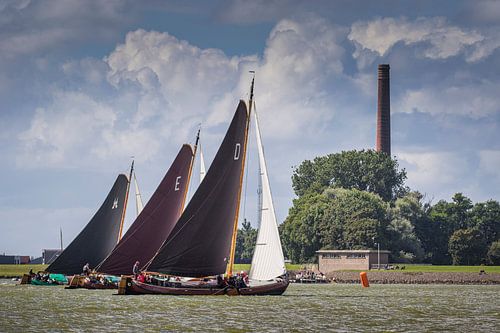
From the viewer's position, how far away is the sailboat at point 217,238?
77.2m

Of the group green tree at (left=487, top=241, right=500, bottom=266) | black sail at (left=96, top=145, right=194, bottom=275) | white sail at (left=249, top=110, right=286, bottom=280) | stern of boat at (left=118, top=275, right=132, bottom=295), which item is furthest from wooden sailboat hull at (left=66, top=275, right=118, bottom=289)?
green tree at (left=487, top=241, right=500, bottom=266)

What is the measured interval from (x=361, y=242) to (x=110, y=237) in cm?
6753

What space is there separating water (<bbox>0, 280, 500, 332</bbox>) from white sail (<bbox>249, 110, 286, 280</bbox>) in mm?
2106

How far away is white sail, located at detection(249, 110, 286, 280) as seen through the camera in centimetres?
7638

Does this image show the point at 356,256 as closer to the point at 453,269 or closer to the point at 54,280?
the point at 453,269

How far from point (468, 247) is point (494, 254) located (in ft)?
13.9

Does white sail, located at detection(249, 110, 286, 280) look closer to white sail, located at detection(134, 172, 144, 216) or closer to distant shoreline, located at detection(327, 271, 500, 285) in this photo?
white sail, located at detection(134, 172, 144, 216)

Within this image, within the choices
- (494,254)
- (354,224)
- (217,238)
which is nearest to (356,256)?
(354,224)

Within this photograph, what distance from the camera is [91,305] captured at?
7256 centimetres

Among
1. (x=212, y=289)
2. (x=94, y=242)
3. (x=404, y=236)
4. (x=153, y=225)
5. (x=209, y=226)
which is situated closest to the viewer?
(x=209, y=226)

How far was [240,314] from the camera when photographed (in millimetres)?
64125

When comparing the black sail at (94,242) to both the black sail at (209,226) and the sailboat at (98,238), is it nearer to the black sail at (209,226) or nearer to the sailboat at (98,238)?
the sailboat at (98,238)

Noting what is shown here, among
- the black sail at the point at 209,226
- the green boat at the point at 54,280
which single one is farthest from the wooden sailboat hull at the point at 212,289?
the green boat at the point at 54,280

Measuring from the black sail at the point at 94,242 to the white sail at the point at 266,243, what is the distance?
29580 millimetres
